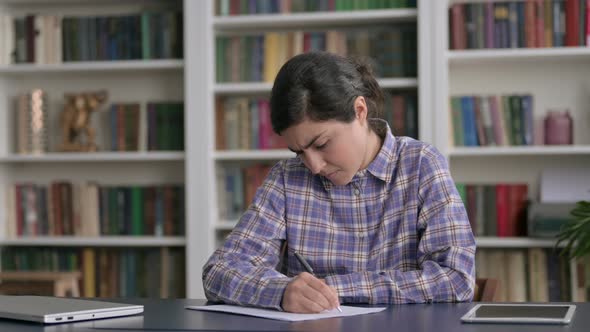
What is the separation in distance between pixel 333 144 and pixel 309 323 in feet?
1.70

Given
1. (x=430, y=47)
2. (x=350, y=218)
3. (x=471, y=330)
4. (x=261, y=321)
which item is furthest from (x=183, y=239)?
(x=471, y=330)

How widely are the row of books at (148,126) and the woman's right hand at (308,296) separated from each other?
2286 mm

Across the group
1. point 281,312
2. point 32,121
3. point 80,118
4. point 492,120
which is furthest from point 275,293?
point 32,121

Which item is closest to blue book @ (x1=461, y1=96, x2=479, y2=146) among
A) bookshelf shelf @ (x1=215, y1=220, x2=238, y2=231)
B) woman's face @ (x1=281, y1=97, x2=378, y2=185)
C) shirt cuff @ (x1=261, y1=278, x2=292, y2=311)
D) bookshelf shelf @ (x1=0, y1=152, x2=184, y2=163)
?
bookshelf shelf @ (x1=215, y1=220, x2=238, y2=231)

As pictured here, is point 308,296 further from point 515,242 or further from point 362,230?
point 515,242

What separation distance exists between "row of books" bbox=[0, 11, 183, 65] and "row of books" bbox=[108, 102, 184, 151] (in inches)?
9.0

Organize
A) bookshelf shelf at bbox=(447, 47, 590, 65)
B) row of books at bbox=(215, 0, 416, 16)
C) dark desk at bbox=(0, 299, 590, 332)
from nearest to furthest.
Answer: dark desk at bbox=(0, 299, 590, 332) < bookshelf shelf at bbox=(447, 47, 590, 65) < row of books at bbox=(215, 0, 416, 16)

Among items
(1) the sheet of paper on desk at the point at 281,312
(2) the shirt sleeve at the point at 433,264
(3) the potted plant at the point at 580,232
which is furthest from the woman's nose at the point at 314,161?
(3) the potted plant at the point at 580,232

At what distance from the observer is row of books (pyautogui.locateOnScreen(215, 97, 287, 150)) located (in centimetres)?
377

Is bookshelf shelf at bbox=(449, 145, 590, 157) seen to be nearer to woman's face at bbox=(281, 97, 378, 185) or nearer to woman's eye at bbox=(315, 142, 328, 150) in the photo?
woman's face at bbox=(281, 97, 378, 185)

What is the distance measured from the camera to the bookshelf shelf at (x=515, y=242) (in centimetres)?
349

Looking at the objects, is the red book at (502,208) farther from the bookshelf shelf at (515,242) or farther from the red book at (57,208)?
→ the red book at (57,208)

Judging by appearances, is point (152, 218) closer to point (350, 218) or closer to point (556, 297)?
point (556, 297)

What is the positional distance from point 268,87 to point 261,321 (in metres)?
2.24
